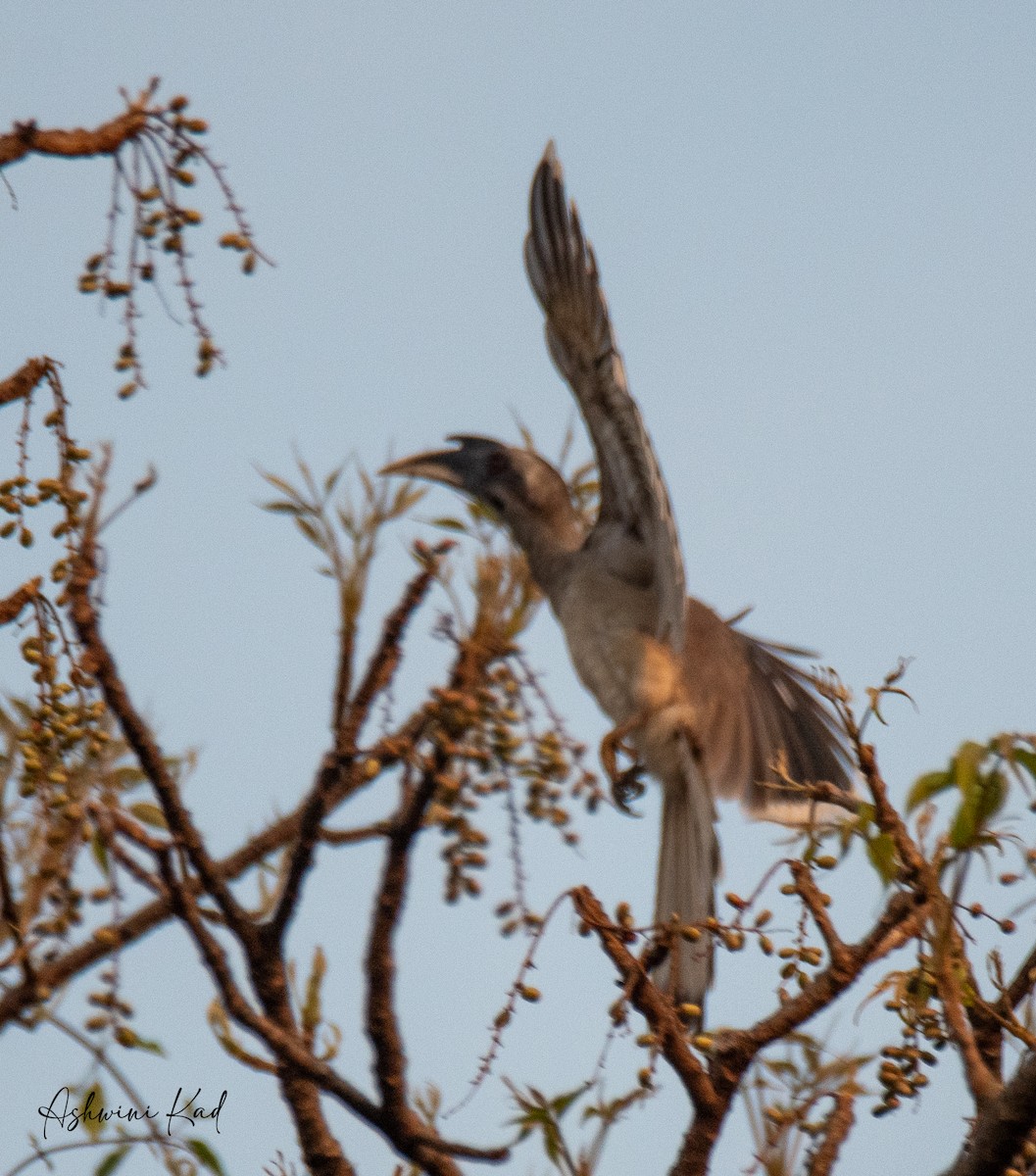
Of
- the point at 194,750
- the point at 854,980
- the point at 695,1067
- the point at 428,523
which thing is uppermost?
the point at 428,523

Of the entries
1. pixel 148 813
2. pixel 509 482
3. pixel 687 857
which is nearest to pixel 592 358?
pixel 509 482

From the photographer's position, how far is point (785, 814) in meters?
3.68

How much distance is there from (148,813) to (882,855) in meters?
1.18

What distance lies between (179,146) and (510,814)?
0.99m

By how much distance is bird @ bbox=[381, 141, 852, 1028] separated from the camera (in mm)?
3330

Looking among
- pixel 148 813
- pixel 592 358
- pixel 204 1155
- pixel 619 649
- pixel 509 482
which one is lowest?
pixel 204 1155

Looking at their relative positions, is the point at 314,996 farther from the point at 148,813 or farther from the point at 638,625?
the point at 638,625

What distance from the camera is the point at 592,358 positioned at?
3.38 m

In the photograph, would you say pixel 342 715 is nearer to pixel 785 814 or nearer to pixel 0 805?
pixel 0 805

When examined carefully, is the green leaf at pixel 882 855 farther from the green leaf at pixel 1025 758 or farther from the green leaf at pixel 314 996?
the green leaf at pixel 314 996

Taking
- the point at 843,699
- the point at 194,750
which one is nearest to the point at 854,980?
the point at 843,699

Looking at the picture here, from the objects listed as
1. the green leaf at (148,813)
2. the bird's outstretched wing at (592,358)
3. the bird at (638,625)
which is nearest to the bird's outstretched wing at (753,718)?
the bird at (638,625)

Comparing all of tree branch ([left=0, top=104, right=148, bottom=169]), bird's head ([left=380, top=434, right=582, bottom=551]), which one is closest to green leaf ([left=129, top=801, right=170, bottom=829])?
tree branch ([left=0, top=104, right=148, bottom=169])

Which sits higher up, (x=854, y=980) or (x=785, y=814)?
(x=785, y=814)
